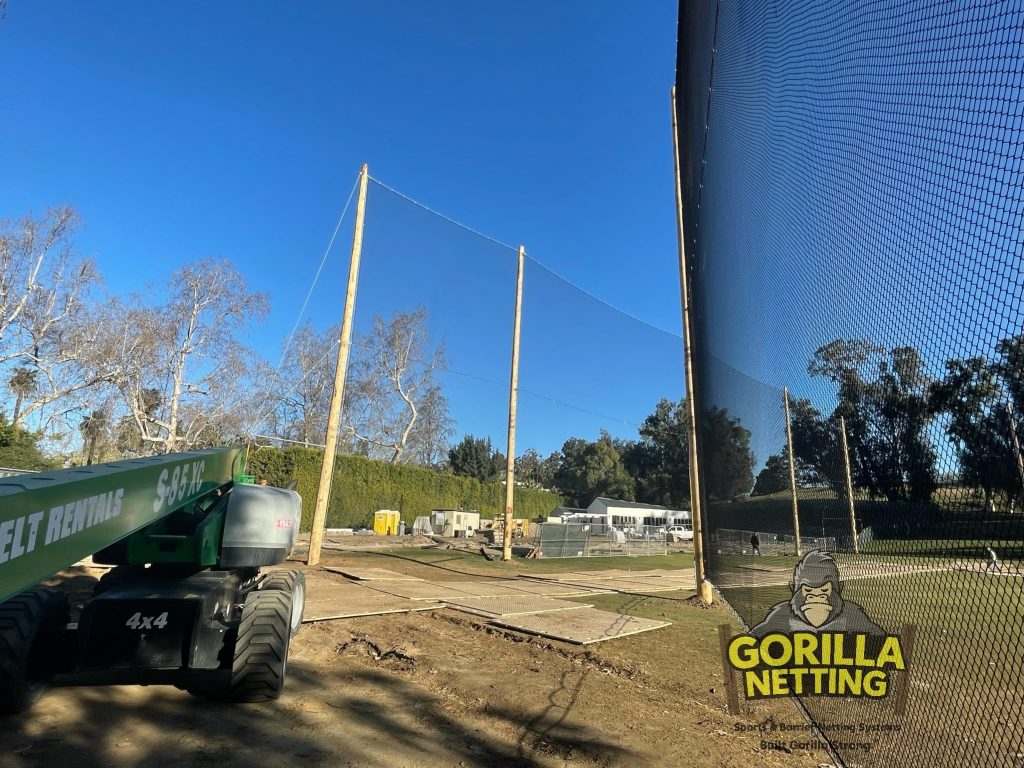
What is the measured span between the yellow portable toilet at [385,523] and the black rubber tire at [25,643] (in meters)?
17.9

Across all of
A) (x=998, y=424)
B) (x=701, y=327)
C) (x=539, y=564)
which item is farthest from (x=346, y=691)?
(x=539, y=564)

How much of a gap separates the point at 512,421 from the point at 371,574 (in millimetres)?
5428

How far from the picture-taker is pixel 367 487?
22453 mm

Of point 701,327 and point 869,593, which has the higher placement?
point 701,327

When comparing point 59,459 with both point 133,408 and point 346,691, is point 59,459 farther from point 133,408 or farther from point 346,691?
point 346,691

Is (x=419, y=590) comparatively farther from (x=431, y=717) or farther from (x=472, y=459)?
(x=472, y=459)

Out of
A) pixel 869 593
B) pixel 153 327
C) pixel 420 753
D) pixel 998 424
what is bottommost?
pixel 420 753

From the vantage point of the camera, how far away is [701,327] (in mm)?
7082

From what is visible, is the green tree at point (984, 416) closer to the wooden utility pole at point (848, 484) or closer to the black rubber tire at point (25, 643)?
the wooden utility pole at point (848, 484)

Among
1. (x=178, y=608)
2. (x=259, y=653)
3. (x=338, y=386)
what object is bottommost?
(x=259, y=653)

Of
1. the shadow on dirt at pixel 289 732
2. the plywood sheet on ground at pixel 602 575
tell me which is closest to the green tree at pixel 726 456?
the shadow on dirt at pixel 289 732

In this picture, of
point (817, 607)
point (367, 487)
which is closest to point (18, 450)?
point (367, 487)

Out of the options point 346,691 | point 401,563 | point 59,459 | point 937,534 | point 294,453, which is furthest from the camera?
point 59,459

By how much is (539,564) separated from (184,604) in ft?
38.3
